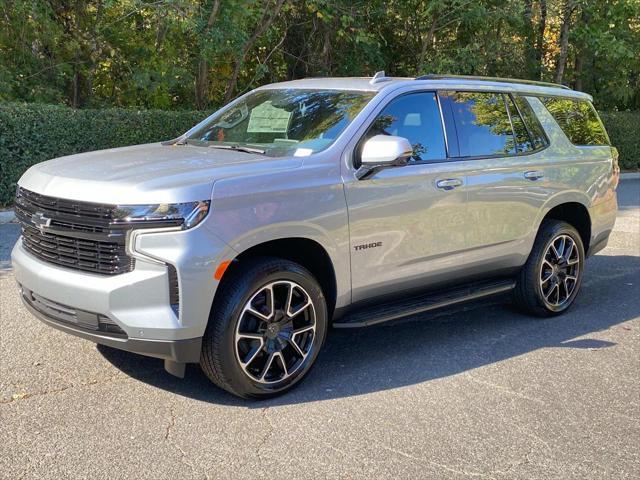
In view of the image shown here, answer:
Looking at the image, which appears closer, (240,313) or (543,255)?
(240,313)

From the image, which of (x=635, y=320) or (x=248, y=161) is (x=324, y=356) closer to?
(x=248, y=161)

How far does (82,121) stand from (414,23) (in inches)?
347

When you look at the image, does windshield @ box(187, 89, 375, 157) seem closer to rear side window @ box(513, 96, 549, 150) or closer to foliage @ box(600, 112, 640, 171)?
rear side window @ box(513, 96, 549, 150)

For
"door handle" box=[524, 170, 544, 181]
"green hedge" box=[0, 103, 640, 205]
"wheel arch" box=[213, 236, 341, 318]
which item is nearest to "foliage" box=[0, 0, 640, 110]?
"green hedge" box=[0, 103, 640, 205]

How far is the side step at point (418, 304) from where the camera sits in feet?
15.0

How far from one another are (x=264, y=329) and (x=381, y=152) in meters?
1.30

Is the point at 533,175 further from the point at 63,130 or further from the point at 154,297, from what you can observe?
the point at 63,130

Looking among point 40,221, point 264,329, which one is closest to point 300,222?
point 264,329

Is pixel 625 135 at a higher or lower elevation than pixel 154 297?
lower

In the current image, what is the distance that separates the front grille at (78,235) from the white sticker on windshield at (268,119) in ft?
5.20

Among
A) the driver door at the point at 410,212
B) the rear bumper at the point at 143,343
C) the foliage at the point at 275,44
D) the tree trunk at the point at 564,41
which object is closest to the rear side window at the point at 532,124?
the driver door at the point at 410,212

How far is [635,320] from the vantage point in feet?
19.9

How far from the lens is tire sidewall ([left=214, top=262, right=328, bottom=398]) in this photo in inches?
153

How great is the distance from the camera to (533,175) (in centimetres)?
562
